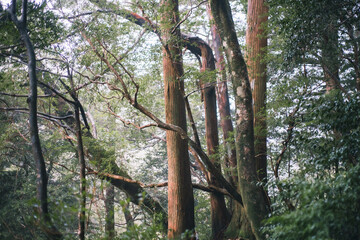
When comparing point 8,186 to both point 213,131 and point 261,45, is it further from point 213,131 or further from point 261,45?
point 261,45

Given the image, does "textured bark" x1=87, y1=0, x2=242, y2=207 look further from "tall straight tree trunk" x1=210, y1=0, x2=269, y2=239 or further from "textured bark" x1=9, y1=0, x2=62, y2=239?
"textured bark" x1=9, y1=0, x2=62, y2=239

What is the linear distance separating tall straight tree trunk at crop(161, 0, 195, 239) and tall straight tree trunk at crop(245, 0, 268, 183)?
4.48 ft

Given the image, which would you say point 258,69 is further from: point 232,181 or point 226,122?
point 232,181

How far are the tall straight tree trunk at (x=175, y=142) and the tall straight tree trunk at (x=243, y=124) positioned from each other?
1.05 meters

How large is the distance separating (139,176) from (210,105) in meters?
6.14

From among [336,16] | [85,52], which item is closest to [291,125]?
[336,16]

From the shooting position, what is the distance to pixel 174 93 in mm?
6414

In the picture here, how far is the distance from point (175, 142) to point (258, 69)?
2.09 metres

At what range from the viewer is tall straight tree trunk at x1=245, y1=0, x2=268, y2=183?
5766 mm

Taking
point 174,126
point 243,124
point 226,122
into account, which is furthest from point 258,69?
point 226,122

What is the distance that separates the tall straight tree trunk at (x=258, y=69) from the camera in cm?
577

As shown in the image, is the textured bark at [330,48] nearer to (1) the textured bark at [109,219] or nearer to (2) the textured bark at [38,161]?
(1) the textured bark at [109,219]

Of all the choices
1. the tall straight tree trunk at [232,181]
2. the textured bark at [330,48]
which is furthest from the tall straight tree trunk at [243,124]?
the textured bark at [330,48]

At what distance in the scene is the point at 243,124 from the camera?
16.0 ft
